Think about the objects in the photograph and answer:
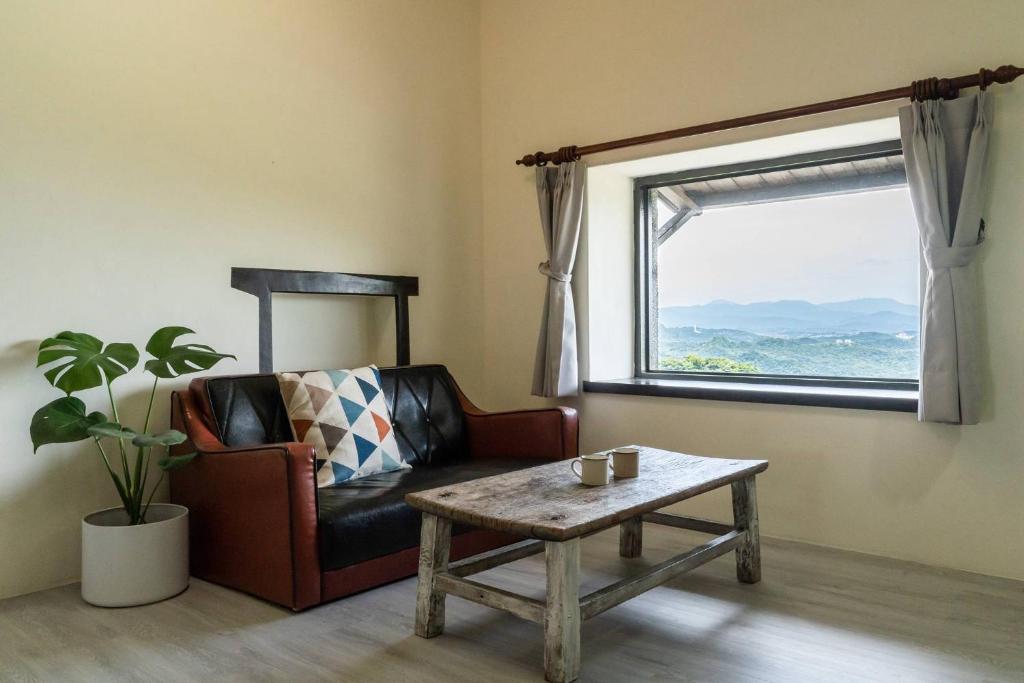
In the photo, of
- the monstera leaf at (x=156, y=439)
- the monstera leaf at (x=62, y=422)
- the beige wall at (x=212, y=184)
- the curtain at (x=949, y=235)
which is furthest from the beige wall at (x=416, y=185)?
the monstera leaf at (x=156, y=439)

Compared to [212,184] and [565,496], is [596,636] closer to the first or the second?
[565,496]

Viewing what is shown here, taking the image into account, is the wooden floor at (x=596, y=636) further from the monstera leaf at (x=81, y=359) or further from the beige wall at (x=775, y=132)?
the monstera leaf at (x=81, y=359)

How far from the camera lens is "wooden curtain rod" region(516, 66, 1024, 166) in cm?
292

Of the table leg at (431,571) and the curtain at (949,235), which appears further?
the curtain at (949,235)

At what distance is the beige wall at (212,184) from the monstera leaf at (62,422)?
0.73 feet

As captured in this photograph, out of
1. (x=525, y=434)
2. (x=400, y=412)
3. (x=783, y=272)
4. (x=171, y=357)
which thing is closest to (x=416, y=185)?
(x=400, y=412)

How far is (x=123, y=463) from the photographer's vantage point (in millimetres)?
2924

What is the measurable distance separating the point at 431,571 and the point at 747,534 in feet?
3.98

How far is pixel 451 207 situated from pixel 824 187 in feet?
6.40

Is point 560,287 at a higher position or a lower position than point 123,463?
higher

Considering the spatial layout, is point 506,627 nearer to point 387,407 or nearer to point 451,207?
point 387,407

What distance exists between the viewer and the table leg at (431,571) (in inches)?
96.7

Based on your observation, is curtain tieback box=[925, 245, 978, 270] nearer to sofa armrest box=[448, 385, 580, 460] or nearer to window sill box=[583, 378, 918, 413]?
window sill box=[583, 378, 918, 413]

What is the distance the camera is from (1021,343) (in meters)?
2.95
